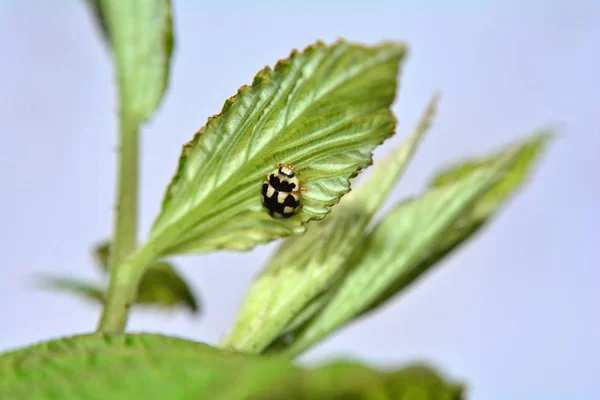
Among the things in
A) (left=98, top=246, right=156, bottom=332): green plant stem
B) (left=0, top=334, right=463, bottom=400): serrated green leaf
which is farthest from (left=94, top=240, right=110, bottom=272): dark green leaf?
(left=0, top=334, right=463, bottom=400): serrated green leaf

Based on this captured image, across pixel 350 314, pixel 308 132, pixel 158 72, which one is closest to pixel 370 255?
pixel 350 314

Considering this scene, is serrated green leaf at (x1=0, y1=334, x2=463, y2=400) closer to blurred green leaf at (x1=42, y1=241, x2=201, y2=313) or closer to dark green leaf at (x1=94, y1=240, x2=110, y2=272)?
blurred green leaf at (x1=42, y1=241, x2=201, y2=313)

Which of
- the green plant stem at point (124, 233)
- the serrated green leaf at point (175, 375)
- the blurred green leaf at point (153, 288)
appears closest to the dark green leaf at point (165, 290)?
the blurred green leaf at point (153, 288)

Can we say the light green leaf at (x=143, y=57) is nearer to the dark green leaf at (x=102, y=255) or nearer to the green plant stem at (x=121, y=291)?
the green plant stem at (x=121, y=291)

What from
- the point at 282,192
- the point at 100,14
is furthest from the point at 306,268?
the point at 100,14

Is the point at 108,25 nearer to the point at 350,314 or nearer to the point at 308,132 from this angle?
the point at 308,132

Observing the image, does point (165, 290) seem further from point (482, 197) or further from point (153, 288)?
point (482, 197)
